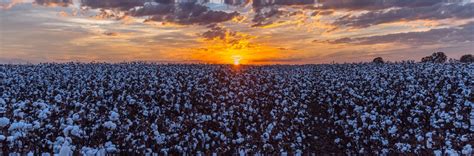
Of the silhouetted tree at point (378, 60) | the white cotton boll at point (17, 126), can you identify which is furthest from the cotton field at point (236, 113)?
the silhouetted tree at point (378, 60)

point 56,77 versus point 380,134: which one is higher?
point 56,77

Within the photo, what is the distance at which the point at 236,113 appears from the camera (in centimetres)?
2086

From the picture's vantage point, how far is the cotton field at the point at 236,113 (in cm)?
1433

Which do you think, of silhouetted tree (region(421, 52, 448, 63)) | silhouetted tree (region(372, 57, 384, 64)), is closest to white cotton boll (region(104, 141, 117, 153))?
silhouetted tree (region(372, 57, 384, 64))

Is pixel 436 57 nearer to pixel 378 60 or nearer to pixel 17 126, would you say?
pixel 378 60

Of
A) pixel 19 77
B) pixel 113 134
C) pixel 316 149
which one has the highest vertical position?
pixel 19 77

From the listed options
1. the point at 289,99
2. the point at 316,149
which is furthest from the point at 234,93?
the point at 316,149

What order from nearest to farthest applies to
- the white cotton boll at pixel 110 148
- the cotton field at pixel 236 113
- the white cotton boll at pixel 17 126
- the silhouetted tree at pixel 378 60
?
the white cotton boll at pixel 17 126, the white cotton boll at pixel 110 148, the cotton field at pixel 236 113, the silhouetted tree at pixel 378 60

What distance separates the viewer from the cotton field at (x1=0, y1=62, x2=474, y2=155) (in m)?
14.3

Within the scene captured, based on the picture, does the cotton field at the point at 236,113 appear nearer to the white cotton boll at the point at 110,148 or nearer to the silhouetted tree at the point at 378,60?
the white cotton boll at the point at 110,148

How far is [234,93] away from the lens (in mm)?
26312

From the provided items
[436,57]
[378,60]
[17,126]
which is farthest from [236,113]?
[436,57]

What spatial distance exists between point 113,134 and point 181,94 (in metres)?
8.69

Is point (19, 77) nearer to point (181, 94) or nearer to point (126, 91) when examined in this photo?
point (126, 91)
